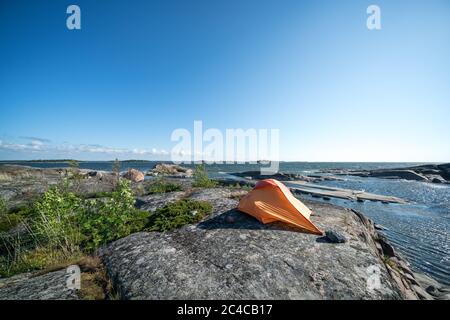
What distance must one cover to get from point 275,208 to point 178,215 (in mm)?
3961

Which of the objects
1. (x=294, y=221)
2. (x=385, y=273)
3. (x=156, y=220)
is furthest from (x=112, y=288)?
(x=385, y=273)

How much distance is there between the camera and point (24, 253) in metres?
6.37

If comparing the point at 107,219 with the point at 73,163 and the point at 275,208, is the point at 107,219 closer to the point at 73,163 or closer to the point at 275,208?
the point at 73,163

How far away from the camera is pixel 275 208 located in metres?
7.69

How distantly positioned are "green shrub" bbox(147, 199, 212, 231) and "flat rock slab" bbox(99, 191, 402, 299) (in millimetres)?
417

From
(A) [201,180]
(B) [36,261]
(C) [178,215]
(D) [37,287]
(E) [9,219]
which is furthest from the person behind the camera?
(A) [201,180]

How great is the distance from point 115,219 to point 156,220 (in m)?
1.53

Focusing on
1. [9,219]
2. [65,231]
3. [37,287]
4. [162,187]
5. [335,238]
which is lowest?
[37,287]

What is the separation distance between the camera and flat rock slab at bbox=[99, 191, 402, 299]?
4.40 m

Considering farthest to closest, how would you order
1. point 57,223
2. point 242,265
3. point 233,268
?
point 57,223 → point 242,265 → point 233,268

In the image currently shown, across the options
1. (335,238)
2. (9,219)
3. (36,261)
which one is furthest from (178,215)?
(9,219)

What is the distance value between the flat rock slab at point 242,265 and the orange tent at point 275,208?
332 mm
